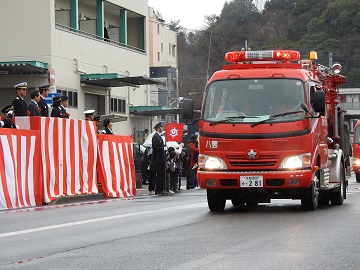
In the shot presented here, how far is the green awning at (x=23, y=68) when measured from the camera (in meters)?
33.4

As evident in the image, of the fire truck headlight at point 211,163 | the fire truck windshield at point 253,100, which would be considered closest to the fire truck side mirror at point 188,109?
the fire truck windshield at point 253,100

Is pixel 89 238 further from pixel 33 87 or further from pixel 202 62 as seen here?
pixel 202 62

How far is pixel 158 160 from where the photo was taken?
2652 centimetres

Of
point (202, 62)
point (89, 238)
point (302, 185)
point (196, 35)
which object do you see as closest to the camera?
point (89, 238)

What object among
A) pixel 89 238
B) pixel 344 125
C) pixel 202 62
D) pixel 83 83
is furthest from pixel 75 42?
pixel 202 62

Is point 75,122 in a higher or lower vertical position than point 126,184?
higher

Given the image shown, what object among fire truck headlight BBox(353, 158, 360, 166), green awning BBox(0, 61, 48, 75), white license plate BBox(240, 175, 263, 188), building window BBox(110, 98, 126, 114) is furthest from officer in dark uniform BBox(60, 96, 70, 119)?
building window BBox(110, 98, 126, 114)

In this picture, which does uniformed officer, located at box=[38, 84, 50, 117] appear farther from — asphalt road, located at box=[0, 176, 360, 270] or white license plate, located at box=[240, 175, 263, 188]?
white license plate, located at box=[240, 175, 263, 188]

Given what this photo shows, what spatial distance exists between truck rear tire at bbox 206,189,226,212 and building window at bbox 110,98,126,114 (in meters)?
27.9

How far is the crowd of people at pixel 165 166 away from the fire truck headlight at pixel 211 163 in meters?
10.0

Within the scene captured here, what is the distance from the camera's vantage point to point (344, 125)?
66.3 ft

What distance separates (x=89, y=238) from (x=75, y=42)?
92.6 ft

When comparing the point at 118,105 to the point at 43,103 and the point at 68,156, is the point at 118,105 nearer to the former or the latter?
the point at 68,156

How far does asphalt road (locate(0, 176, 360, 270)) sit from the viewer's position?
909 centimetres
